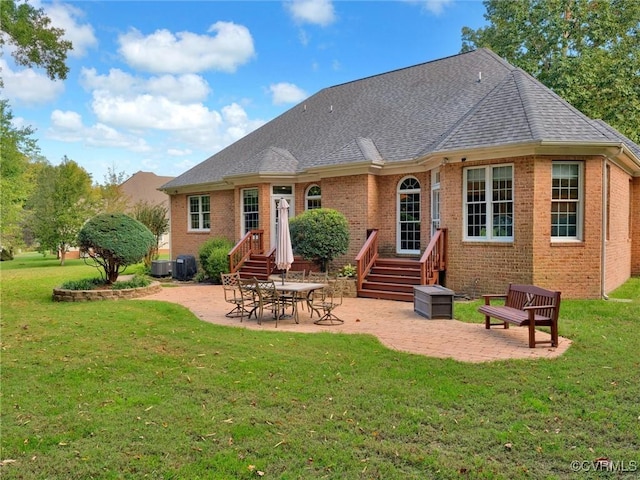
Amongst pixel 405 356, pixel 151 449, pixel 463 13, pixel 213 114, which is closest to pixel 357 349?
pixel 405 356

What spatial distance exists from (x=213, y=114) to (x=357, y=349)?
898 inches

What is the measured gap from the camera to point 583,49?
74.3 ft

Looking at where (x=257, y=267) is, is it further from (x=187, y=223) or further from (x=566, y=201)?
(x=566, y=201)

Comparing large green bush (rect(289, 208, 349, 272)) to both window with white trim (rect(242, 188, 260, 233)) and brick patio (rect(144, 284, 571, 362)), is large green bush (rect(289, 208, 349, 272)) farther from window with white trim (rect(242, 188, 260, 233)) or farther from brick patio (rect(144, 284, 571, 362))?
window with white trim (rect(242, 188, 260, 233))

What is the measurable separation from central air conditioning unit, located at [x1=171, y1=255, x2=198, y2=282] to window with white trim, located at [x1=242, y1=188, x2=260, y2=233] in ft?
8.96

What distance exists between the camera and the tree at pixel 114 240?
12.4 meters

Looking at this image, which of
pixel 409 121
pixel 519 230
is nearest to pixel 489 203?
pixel 519 230

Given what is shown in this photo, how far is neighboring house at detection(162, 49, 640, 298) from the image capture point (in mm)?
11180

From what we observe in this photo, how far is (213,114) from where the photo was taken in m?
26.5

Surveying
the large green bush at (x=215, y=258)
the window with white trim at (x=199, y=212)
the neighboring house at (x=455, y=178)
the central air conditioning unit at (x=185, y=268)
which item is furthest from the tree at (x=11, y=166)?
the large green bush at (x=215, y=258)

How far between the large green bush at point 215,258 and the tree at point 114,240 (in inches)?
146

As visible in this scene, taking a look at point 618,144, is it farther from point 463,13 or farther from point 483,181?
point 463,13

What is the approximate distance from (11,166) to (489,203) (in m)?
28.3

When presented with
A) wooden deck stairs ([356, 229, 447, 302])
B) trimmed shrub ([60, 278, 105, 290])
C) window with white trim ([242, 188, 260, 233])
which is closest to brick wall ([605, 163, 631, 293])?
wooden deck stairs ([356, 229, 447, 302])
